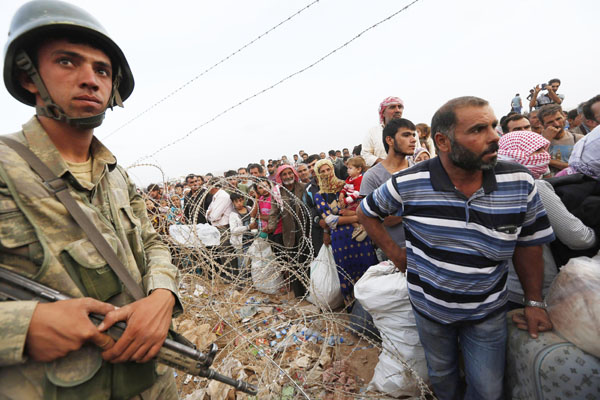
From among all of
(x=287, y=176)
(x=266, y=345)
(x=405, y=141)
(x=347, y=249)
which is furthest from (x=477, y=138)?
(x=287, y=176)

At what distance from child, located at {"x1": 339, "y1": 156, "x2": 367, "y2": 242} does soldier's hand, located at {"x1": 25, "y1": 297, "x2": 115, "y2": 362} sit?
284 centimetres

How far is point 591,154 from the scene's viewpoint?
172 centimetres

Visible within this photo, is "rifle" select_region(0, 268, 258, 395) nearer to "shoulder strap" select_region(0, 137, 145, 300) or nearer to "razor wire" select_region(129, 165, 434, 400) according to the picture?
"shoulder strap" select_region(0, 137, 145, 300)

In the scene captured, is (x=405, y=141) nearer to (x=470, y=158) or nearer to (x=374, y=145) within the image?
(x=470, y=158)

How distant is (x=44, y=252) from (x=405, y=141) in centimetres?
273

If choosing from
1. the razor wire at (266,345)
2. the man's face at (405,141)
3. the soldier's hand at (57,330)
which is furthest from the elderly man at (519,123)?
the soldier's hand at (57,330)

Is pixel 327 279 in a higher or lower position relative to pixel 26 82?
lower

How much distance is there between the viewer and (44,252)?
0.89 metres

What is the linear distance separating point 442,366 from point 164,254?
1.89m

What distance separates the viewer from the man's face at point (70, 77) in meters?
0.99

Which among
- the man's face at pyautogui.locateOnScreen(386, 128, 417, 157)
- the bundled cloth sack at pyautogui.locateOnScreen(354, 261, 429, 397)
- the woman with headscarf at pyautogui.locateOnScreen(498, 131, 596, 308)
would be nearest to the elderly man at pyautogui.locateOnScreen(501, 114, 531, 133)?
the woman with headscarf at pyautogui.locateOnScreen(498, 131, 596, 308)

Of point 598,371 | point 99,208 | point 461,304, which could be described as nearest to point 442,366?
point 461,304

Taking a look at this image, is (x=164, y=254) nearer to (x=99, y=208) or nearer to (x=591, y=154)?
(x=99, y=208)

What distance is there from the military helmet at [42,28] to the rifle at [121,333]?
0.76 metres
